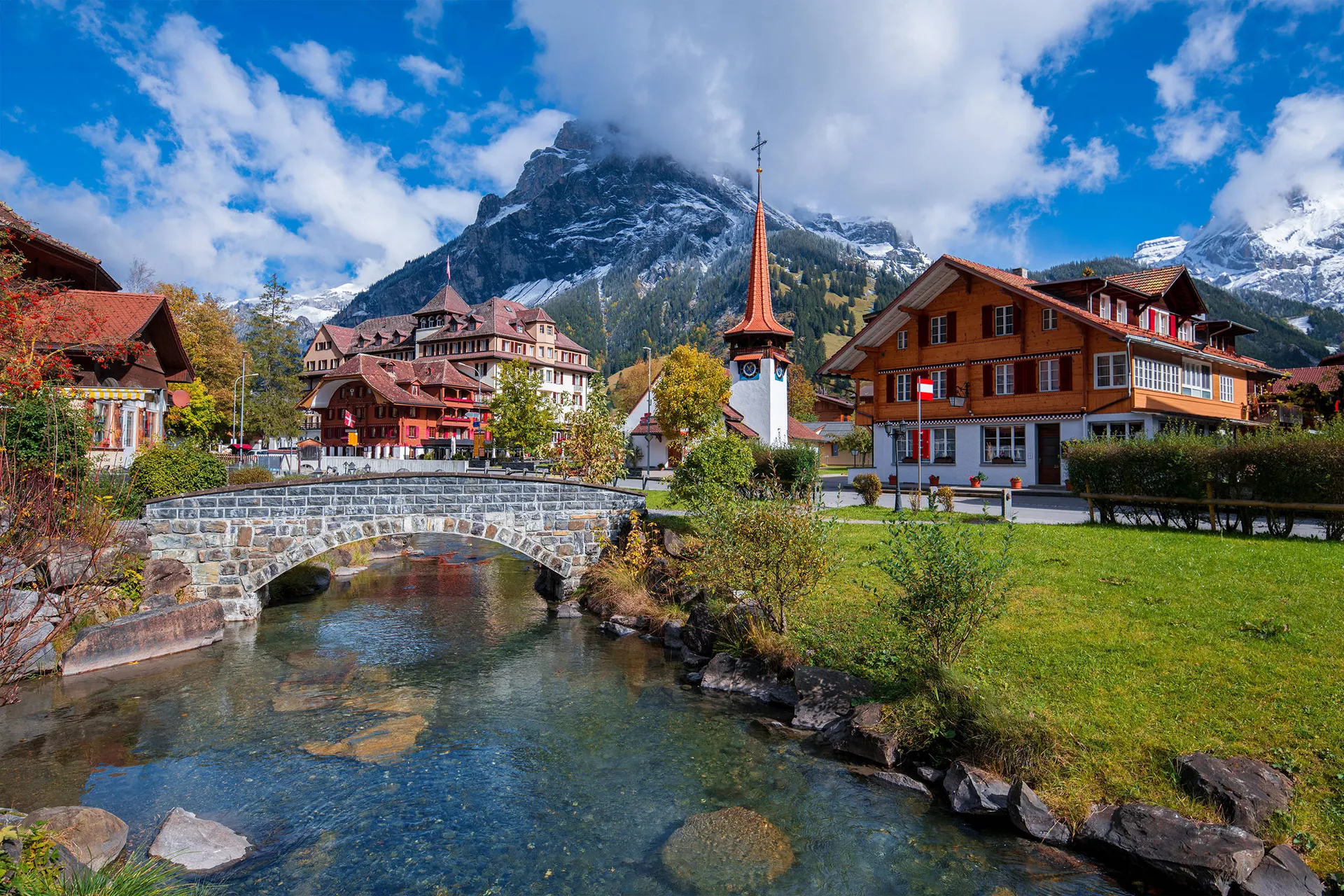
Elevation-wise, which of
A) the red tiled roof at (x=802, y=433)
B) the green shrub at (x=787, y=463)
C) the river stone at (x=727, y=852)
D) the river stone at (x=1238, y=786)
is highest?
the red tiled roof at (x=802, y=433)

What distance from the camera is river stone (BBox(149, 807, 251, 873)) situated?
7.32 metres

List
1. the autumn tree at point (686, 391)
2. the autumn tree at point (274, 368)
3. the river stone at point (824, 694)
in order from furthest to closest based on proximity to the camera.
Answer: the autumn tree at point (274, 368)
the autumn tree at point (686, 391)
the river stone at point (824, 694)

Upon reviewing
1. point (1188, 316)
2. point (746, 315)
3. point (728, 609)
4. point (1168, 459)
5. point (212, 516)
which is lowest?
point (728, 609)

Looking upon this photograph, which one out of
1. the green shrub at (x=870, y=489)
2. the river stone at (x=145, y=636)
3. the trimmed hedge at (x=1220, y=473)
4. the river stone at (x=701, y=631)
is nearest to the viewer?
the river stone at (x=145, y=636)

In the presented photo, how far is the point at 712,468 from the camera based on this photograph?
18828 mm

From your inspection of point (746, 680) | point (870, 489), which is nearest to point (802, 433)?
point (870, 489)

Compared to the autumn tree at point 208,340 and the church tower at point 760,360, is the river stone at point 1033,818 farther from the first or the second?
the autumn tree at point 208,340

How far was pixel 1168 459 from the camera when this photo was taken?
1808 cm

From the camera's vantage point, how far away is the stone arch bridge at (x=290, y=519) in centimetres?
1670

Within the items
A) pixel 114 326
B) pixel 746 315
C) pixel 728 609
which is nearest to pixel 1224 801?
pixel 728 609

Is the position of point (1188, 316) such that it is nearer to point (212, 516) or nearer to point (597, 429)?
point (597, 429)

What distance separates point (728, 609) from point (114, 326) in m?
25.0

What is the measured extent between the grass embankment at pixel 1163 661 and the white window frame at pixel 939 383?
23283 millimetres

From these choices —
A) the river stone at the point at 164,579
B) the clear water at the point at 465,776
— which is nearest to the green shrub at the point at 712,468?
the clear water at the point at 465,776
